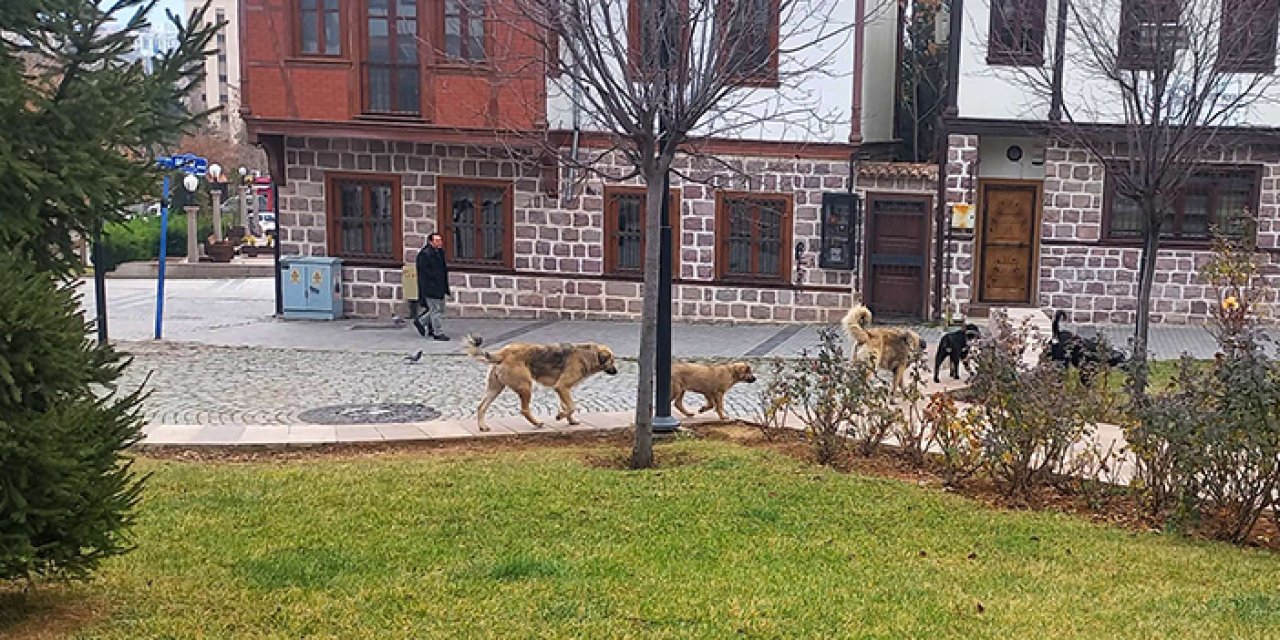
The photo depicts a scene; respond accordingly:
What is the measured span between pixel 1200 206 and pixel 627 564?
15.3 m

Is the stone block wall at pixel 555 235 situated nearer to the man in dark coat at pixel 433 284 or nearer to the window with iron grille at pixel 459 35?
the window with iron grille at pixel 459 35

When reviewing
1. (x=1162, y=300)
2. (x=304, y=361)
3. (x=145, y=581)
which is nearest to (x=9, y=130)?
(x=145, y=581)

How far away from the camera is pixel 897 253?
58.8 ft

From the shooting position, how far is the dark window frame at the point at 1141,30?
10.6m

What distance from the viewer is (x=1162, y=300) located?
17.4m

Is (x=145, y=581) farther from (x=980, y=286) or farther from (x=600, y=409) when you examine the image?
(x=980, y=286)

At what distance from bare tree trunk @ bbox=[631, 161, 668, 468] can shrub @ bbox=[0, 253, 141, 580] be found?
4.01 meters

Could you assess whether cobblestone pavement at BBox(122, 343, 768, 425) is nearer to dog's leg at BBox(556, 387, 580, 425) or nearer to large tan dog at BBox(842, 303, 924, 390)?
dog's leg at BBox(556, 387, 580, 425)

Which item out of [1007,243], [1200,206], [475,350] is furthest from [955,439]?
[1200,206]

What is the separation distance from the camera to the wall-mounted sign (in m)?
17.2

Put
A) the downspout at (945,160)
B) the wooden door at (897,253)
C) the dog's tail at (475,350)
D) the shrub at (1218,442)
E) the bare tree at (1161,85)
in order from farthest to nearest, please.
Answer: the wooden door at (897,253), the downspout at (945,160), the bare tree at (1161,85), the dog's tail at (475,350), the shrub at (1218,442)

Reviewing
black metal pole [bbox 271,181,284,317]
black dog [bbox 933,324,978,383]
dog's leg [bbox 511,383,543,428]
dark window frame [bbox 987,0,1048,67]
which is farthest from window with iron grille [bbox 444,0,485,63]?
dog's leg [bbox 511,383,543,428]

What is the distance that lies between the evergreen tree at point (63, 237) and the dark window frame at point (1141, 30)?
30.1 feet

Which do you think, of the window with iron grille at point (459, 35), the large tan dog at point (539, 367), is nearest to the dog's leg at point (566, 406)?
the large tan dog at point (539, 367)
